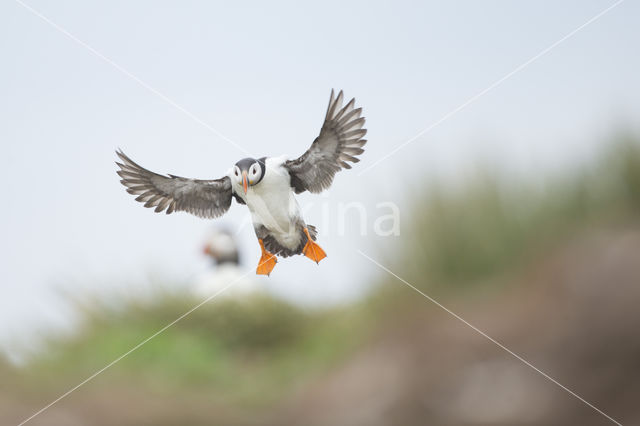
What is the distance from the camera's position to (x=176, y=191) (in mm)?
2000

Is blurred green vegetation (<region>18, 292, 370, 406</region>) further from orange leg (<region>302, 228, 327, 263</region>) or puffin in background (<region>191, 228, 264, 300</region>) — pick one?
orange leg (<region>302, 228, 327, 263</region>)

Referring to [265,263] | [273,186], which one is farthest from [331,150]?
[265,263]

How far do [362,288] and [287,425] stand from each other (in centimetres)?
58

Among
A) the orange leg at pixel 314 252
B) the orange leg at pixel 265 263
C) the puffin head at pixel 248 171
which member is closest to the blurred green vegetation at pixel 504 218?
the orange leg at pixel 314 252

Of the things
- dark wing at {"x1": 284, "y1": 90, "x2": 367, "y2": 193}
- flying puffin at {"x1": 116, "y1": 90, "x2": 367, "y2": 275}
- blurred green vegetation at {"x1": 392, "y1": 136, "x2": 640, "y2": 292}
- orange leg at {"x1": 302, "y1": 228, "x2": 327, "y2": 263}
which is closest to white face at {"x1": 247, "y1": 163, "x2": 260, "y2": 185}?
flying puffin at {"x1": 116, "y1": 90, "x2": 367, "y2": 275}

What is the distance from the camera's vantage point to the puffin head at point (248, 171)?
1790mm

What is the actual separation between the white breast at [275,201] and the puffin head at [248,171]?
0.04 m

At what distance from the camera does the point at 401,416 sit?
6.05 feet

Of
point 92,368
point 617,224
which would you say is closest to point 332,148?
point 617,224

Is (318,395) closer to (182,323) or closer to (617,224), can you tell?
(182,323)

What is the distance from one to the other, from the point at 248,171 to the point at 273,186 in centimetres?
12

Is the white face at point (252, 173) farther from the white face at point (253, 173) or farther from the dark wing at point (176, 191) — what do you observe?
the dark wing at point (176, 191)

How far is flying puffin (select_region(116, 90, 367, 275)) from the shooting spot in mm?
1834

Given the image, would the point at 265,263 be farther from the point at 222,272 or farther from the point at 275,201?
the point at 222,272
